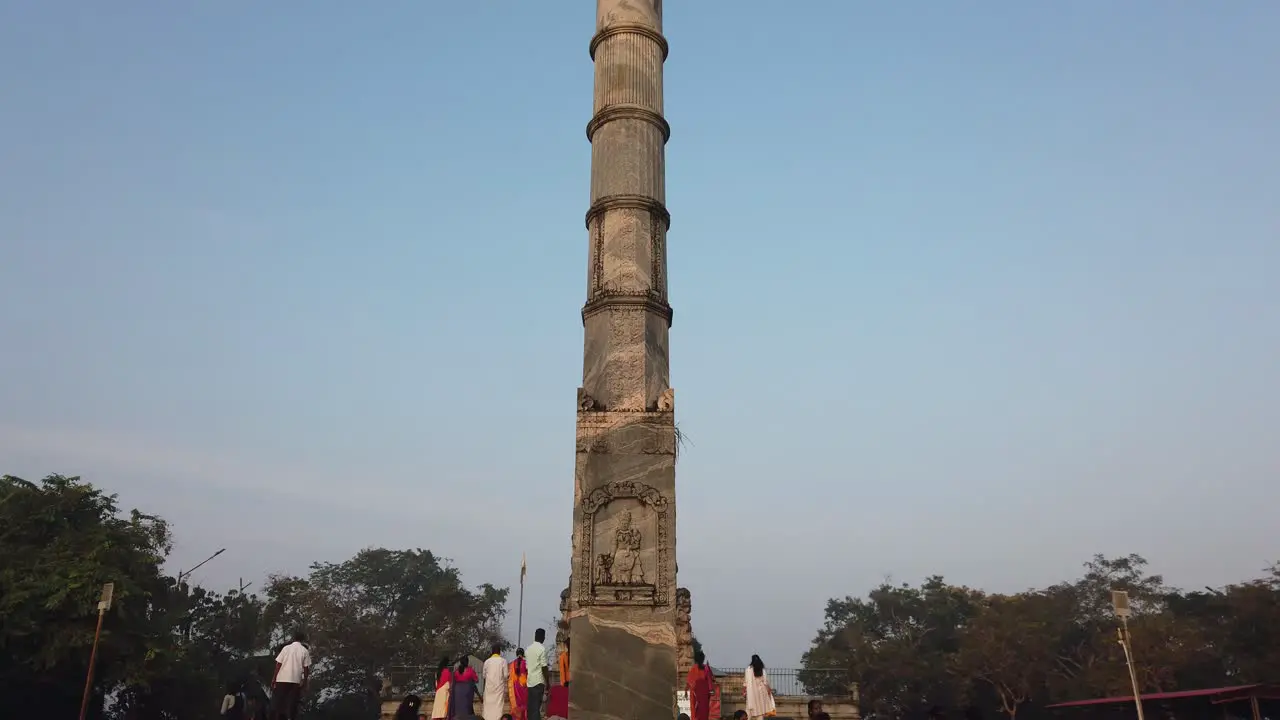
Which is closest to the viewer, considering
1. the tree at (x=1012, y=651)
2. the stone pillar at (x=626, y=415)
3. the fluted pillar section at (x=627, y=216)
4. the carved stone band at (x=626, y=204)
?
the stone pillar at (x=626, y=415)

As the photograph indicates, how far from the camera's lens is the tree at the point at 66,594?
2544cm

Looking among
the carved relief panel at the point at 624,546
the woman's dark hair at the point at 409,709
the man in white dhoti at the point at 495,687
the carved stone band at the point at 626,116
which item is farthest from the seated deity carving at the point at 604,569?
the carved stone band at the point at 626,116

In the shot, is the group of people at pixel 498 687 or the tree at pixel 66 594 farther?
the tree at pixel 66 594

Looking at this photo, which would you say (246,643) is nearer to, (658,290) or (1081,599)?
(658,290)

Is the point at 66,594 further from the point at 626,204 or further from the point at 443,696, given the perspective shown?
the point at 626,204

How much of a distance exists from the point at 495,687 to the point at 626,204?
732 centimetres

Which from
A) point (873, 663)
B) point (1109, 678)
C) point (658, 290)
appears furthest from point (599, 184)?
point (873, 663)

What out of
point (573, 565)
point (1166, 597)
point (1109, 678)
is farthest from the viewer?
point (1166, 597)

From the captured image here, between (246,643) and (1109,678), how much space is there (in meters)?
34.8

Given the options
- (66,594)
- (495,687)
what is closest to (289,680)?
(495,687)

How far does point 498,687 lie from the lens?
38.7ft

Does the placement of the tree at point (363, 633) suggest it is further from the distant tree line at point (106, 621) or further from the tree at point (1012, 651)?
the tree at point (1012, 651)

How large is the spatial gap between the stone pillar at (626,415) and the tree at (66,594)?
19.7 m

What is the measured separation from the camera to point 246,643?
129 ft
